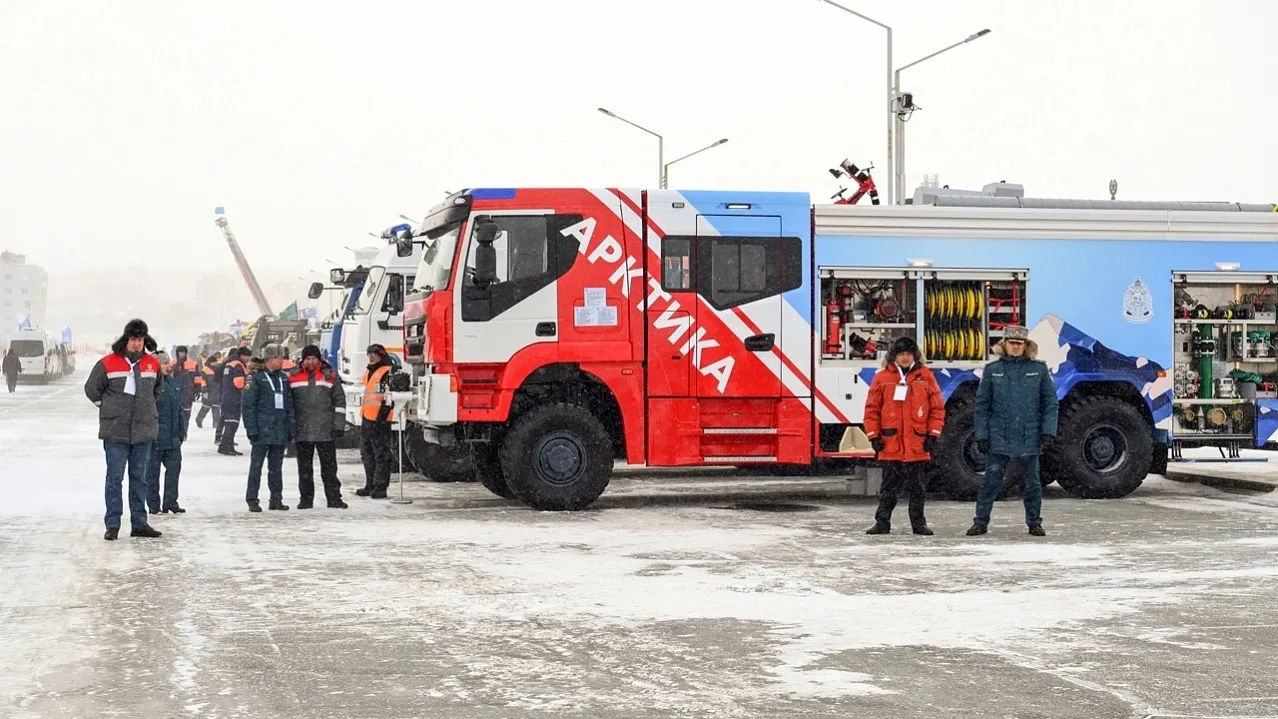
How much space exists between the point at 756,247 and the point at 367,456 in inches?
201

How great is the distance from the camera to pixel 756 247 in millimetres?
16219

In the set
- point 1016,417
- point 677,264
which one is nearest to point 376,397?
point 677,264

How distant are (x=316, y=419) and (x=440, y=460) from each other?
339cm

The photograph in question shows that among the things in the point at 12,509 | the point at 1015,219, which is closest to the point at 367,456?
the point at 12,509

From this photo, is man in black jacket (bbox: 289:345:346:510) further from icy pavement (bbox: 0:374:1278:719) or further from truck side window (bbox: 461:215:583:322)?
truck side window (bbox: 461:215:583:322)

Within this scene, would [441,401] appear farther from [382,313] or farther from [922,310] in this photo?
[382,313]

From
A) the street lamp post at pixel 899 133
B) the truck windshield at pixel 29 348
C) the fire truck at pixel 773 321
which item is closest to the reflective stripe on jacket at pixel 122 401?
the fire truck at pixel 773 321

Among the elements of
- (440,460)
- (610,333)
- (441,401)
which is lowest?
(440,460)

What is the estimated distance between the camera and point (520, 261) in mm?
15664

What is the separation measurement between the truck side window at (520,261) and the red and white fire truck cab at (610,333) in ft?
0.04

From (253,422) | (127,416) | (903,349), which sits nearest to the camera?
(127,416)

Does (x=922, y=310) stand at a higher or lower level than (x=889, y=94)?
lower

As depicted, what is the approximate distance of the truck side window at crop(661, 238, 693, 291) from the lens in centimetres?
1598

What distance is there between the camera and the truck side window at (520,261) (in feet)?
51.1
